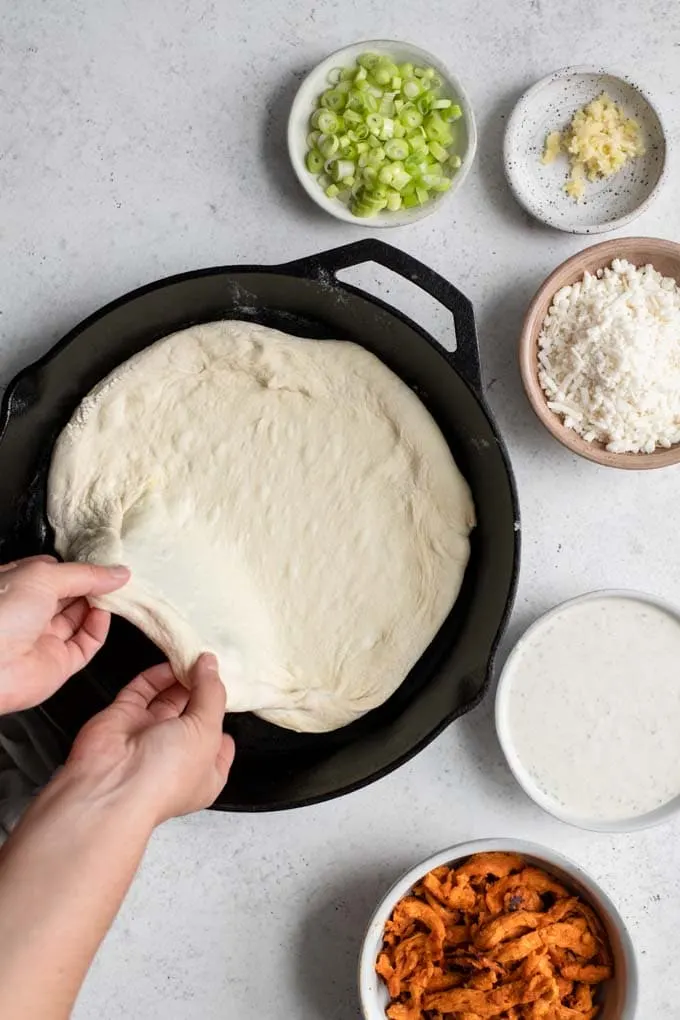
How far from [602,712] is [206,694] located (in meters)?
0.65

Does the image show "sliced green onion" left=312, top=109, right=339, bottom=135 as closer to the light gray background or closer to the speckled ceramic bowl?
the light gray background

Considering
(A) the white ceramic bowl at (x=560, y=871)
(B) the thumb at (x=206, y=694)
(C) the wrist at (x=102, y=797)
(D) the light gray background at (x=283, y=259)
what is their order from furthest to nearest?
1. (D) the light gray background at (x=283, y=259)
2. (A) the white ceramic bowl at (x=560, y=871)
3. (B) the thumb at (x=206, y=694)
4. (C) the wrist at (x=102, y=797)

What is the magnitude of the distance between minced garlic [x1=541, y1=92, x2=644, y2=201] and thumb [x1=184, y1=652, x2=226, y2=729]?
924mm

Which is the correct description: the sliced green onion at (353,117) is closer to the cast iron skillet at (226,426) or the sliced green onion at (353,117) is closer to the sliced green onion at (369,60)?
the sliced green onion at (369,60)

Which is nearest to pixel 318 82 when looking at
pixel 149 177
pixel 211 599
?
pixel 149 177

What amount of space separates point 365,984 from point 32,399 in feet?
3.27

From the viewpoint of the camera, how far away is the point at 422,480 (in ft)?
4.81

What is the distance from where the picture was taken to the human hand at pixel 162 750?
3.55ft

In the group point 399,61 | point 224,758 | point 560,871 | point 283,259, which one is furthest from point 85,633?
point 399,61

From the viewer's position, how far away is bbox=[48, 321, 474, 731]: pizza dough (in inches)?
57.6

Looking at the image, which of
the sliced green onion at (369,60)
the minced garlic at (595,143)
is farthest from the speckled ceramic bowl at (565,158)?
the sliced green onion at (369,60)

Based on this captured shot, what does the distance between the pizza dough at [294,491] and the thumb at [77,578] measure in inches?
6.0

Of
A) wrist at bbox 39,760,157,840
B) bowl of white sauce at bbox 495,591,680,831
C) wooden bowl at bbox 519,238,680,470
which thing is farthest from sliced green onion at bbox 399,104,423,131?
wrist at bbox 39,760,157,840

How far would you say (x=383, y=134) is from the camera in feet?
4.87
